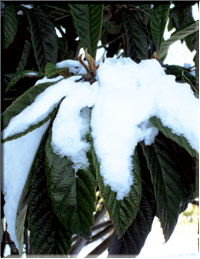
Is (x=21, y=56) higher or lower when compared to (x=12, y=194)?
higher

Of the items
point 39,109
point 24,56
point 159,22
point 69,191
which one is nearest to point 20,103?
point 39,109

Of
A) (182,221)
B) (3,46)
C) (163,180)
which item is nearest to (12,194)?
(163,180)

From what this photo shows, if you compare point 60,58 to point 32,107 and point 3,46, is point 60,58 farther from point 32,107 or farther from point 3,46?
point 32,107

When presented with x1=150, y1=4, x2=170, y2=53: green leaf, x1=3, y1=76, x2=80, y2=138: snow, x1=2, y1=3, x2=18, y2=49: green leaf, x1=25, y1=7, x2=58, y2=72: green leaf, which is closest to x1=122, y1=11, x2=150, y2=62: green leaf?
x1=150, y1=4, x2=170, y2=53: green leaf

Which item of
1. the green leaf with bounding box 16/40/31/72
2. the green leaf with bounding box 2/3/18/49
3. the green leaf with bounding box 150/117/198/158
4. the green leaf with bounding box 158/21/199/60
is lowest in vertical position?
the green leaf with bounding box 150/117/198/158

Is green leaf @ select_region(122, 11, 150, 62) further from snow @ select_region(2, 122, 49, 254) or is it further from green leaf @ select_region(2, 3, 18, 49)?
snow @ select_region(2, 122, 49, 254)

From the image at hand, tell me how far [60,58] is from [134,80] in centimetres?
67

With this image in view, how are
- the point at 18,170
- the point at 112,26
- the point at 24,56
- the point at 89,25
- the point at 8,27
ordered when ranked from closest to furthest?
the point at 18,170 < the point at 89,25 < the point at 8,27 < the point at 24,56 < the point at 112,26

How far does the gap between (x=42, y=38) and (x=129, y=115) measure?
1.75 ft

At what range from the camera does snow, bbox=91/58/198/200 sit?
0.39 metres

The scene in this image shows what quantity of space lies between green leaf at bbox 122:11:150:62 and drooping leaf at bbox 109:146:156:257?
43cm

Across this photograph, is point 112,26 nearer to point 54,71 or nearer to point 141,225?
point 54,71

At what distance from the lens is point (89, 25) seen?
2.16ft

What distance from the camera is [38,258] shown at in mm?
479
